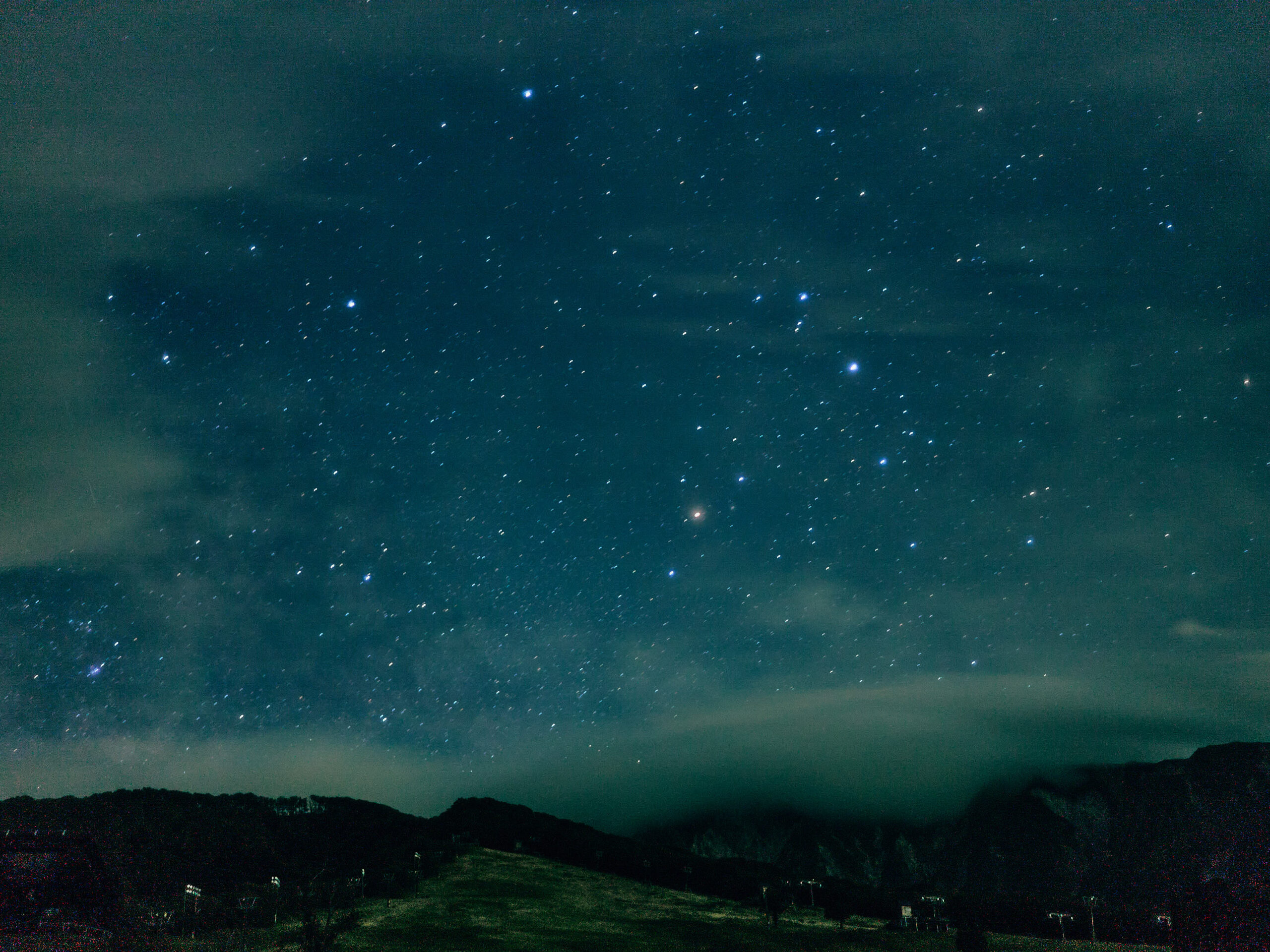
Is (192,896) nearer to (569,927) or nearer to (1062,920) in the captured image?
(569,927)

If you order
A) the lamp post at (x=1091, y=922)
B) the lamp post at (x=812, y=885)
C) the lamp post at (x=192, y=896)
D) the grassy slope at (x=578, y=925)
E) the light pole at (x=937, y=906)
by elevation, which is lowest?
the lamp post at (x=1091, y=922)

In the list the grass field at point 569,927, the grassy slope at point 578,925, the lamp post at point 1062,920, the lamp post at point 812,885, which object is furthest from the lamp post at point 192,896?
the lamp post at point 1062,920

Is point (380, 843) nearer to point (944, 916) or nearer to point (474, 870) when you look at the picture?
point (474, 870)

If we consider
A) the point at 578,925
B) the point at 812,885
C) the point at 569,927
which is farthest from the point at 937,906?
the point at 569,927

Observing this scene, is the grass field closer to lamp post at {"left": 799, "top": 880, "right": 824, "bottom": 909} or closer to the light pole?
lamp post at {"left": 799, "top": 880, "right": 824, "bottom": 909}

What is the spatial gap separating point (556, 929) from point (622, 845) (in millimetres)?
77155

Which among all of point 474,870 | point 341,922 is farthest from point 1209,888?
point 474,870

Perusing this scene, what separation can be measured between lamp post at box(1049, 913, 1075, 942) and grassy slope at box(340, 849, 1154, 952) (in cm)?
1778

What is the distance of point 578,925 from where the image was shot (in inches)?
3024

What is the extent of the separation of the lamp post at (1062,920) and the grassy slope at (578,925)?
17778mm

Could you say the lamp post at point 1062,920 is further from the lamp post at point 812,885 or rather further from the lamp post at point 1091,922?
the lamp post at point 812,885

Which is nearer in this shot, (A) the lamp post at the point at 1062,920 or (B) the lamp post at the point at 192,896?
(B) the lamp post at the point at 192,896

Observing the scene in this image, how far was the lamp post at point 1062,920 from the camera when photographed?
111 meters

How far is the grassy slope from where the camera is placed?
6550cm
